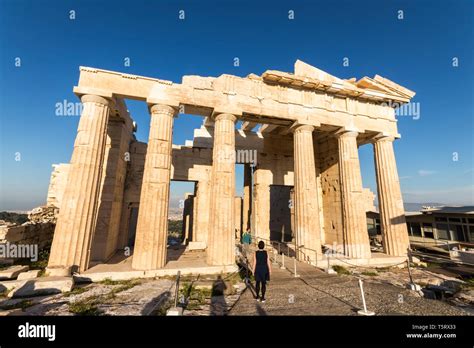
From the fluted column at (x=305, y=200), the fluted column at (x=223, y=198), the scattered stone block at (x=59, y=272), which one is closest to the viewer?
the scattered stone block at (x=59, y=272)

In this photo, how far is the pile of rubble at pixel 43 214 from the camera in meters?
12.9

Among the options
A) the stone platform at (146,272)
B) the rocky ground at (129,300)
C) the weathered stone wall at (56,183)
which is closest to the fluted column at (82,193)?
the stone platform at (146,272)

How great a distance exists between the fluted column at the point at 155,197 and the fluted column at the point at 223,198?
7.60 feet

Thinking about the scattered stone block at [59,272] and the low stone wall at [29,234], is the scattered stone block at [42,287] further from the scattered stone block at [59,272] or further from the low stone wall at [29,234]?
the low stone wall at [29,234]

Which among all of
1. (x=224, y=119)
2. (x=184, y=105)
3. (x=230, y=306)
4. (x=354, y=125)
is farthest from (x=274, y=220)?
(x=230, y=306)

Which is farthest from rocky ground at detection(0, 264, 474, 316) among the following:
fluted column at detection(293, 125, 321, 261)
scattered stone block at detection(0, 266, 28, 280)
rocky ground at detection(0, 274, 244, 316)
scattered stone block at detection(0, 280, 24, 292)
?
fluted column at detection(293, 125, 321, 261)

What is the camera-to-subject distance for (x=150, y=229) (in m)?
10.1

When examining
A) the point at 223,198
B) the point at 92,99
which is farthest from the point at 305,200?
the point at 92,99

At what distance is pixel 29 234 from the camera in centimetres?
1130

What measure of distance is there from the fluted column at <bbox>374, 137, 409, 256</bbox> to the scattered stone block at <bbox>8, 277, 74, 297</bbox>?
56.8ft

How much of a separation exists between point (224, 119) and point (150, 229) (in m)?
6.90

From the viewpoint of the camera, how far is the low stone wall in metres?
9.84

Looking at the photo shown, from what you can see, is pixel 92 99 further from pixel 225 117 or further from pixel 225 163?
pixel 225 163
